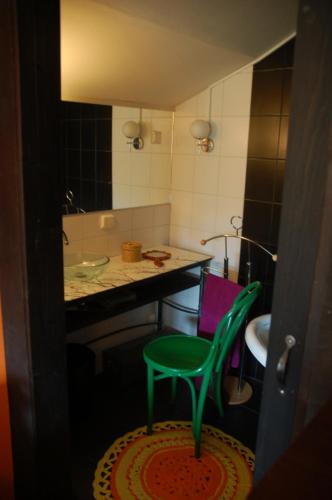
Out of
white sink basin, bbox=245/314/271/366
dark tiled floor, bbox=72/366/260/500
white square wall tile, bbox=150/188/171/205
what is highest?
white square wall tile, bbox=150/188/171/205

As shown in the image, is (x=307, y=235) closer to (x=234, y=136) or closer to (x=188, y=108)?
(x=234, y=136)

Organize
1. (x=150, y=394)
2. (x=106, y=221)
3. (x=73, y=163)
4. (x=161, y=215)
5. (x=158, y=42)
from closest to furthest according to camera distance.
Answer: (x=158, y=42) → (x=150, y=394) → (x=73, y=163) → (x=106, y=221) → (x=161, y=215)

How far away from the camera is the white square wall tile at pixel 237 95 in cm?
230

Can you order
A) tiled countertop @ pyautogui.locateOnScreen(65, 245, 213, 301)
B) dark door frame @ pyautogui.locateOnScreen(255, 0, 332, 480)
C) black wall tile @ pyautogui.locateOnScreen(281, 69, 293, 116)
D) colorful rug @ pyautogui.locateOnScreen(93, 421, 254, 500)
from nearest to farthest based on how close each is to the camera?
dark door frame @ pyautogui.locateOnScreen(255, 0, 332, 480), colorful rug @ pyautogui.locateOnScreen(93, 421, 254, 500), tiled countertop @ pyautogui.locateOnScreen(65, 245, 213, 301), black wall tile @ pyautogui.locateOnScreen(281, 69, 293, 116)

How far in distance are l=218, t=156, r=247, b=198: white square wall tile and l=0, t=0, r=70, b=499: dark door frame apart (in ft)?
4.78

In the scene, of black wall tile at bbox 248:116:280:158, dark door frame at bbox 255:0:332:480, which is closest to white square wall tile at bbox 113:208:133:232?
black wall tile at bbox 248:116:280:158

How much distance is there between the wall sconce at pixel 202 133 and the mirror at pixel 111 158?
280mm

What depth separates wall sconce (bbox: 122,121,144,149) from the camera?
2.55 meters

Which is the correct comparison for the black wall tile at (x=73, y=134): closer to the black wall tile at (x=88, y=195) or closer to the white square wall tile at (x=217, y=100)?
the black wall tile at (x=88, y=195)

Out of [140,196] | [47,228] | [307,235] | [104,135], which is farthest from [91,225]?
[307,235]

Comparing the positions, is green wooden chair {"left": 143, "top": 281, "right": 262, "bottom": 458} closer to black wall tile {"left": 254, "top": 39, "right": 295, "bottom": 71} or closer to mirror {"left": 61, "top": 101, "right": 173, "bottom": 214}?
mirror {"left": 61, "top": 101, "right": 173, "bottom": 214}

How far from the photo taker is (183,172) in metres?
2.72

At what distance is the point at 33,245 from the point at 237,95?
5.43ft

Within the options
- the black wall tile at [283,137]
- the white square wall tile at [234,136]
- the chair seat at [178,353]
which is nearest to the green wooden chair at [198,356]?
Answer: the chair seat at [178,353]
